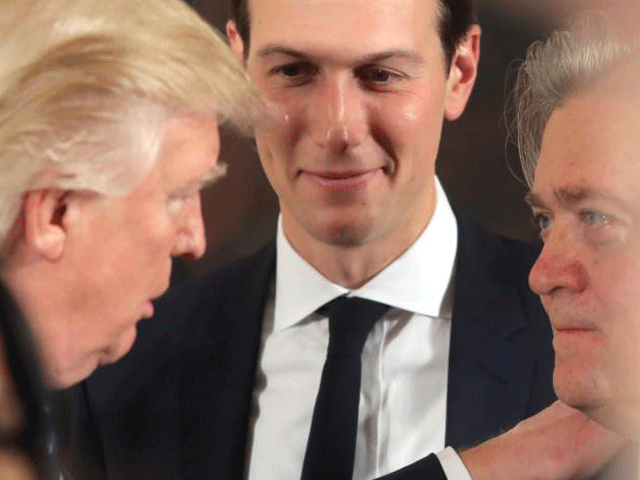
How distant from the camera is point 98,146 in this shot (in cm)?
80

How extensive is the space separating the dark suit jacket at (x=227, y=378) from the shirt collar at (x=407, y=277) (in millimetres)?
12

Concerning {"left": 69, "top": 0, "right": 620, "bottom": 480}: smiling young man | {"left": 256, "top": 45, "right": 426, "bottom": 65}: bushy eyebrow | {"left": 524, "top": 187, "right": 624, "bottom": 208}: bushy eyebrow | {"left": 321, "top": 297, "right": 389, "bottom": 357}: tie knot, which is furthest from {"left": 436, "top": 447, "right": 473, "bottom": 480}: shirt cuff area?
{"left": 256, "top": 45, "right": 426, "bottom": 65}: bushy eyebrow

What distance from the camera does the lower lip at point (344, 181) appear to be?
96 centimetres

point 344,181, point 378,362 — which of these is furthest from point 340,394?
point 344,181

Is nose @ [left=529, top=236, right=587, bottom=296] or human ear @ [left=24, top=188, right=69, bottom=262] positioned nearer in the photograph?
human ear @ [left=24, top=188, right=69, bottom=262]

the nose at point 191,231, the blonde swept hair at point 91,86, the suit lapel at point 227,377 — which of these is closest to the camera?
the blonde swept hair at point 91,86

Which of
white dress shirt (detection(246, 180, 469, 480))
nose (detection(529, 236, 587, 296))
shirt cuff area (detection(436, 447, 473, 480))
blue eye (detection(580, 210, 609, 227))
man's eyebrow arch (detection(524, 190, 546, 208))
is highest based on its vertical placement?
blue eye (detection(580, 210, 609, 227))

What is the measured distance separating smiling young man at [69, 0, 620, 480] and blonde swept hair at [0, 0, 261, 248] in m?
0.15

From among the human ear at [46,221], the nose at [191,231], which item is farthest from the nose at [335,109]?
the human ear at [46,221]

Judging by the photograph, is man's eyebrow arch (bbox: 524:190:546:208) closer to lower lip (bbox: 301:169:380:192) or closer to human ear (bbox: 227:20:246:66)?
lower lip (bbox: 301:169:380:192)

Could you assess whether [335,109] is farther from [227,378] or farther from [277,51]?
[227,378]

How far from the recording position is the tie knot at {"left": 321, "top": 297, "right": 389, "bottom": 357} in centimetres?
100

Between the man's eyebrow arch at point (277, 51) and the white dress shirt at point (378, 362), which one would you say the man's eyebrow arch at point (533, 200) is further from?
the man's eyebrow arch at point (277, 51)

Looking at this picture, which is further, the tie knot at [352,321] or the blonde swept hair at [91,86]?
the tie knot at [352,321]
